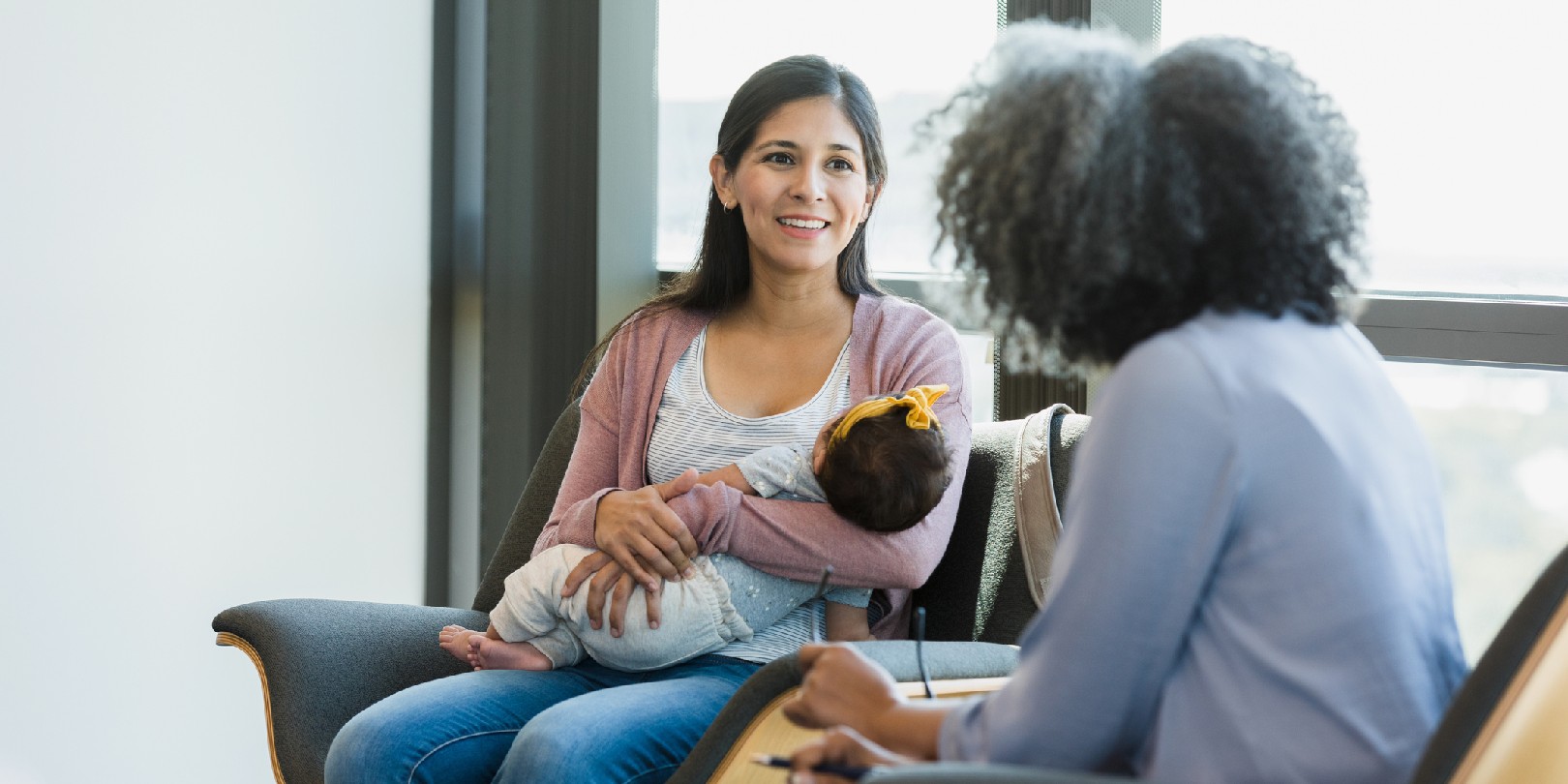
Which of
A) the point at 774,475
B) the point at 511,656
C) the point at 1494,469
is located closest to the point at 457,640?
the point at 511,656

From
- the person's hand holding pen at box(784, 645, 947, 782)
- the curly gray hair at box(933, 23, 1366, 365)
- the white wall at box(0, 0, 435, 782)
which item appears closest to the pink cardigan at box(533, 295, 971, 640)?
the person's hand holding pen at box(784, 645, 947, 782)

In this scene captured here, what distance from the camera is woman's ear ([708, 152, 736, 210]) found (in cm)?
216

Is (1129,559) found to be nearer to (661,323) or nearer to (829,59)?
(661,323)

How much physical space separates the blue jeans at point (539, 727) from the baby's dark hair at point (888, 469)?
0.29m

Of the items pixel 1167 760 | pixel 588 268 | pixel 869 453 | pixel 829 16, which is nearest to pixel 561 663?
pixel 869 453

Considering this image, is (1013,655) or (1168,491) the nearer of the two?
(1168,491)

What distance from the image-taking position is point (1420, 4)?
2279 millimetres

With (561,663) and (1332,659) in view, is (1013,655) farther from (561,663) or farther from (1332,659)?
(1332,659)

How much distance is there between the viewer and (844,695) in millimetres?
1238

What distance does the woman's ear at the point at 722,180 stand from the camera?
7.08 ft

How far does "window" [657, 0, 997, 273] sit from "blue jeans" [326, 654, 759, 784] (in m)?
1.09

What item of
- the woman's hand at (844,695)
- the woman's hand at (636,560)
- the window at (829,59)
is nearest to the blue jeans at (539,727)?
the woman's hand at (636,560)

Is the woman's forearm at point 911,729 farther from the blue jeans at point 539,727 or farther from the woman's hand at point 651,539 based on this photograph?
the woman's hand at point 651,539

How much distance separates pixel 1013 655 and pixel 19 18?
2.03 m
